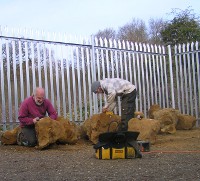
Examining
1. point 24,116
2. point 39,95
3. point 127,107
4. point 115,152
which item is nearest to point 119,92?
point 127,107

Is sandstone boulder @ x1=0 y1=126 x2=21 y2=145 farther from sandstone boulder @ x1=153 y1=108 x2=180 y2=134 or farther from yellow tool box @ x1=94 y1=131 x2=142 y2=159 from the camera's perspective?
sandstone boulder @ x1=153 y1=108 x2=180 y2=134

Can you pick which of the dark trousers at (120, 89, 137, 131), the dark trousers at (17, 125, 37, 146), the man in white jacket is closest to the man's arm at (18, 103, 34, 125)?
the dark trousers at (17, 125, 37, 146)

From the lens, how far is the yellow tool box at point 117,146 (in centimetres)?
650

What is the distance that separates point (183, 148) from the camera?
8406mm

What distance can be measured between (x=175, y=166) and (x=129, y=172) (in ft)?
2.82

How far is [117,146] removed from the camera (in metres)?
6.54

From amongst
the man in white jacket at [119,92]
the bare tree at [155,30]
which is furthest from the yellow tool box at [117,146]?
the bare tree at [155,30]

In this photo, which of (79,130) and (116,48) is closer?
(79,130)

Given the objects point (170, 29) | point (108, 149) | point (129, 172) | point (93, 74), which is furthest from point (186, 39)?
point (129, 172)

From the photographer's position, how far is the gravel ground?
5.02 m

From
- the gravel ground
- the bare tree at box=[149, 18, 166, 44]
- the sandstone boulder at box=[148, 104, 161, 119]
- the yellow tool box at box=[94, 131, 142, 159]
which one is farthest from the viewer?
the bare tree at box=[149, 18, 166, 44]

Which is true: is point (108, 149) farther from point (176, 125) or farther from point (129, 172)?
point (176, 125)

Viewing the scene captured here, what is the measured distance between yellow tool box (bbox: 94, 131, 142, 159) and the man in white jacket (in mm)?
2467

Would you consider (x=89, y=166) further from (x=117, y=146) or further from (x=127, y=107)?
(x=127, y=107)
